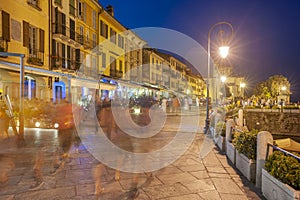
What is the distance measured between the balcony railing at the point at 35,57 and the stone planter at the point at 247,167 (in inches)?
535

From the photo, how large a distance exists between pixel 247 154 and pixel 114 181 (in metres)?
2.67

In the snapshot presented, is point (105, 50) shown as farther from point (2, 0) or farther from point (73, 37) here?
point (2, 0)

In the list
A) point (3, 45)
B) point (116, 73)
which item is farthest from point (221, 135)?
point (116, 73)

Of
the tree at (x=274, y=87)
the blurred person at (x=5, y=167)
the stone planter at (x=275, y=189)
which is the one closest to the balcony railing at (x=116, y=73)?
the blurred person at (x=5, y=167)

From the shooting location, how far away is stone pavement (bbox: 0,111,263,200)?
400cm

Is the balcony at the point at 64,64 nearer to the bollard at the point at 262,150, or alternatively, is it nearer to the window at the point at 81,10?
the window at the point at 81,10

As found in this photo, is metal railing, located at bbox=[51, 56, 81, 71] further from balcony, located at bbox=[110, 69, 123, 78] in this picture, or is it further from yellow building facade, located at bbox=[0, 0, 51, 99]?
balcony, located at bbox=[110, 69, 123, 78]

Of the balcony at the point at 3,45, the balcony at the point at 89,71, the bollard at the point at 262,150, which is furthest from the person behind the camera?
the balcony at the point at 89,71

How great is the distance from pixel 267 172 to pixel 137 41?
119 ft

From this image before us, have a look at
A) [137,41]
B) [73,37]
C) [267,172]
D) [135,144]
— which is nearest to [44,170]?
[135,144]

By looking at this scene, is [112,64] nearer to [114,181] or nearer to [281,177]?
[114,181]

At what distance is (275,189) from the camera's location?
3561 mm

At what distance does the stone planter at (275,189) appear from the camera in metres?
3.12

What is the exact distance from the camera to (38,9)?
51.5 ft
